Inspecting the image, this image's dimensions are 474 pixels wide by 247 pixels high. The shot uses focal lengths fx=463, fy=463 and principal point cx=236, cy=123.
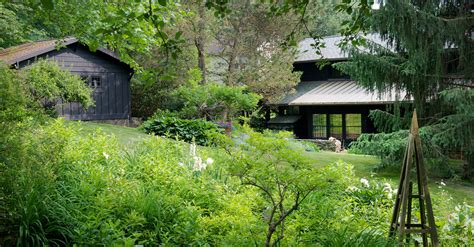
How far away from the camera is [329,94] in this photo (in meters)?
22.9

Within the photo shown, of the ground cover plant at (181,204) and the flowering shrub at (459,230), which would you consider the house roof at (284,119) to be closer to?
the ground cover plant at (181,204)

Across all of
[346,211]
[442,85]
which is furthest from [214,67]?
[346,211]

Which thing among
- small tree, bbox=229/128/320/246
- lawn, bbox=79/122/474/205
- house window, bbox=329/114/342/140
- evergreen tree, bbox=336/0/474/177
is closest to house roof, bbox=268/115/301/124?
house window, bbox=329/114/342/140

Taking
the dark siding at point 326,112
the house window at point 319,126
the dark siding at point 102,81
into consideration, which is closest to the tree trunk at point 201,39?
the dark siding at point 102,81

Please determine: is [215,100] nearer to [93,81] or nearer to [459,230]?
[93,81]

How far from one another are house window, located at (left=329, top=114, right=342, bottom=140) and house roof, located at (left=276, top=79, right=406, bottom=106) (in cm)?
126

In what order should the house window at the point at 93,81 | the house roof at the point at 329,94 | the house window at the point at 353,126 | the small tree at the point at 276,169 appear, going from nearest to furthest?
the small tree at the point at 276,169 < the house window at the point at 93,81 < the house roof at the point at 329,94 < the house window at the point at 353,126

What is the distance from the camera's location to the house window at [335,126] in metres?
23.2

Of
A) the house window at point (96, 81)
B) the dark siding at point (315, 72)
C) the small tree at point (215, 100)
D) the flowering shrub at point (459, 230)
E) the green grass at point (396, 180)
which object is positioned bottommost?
the green grass at point (396, 180)

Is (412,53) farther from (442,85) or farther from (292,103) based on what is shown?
(292,103)

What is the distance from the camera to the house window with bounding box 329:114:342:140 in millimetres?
23219

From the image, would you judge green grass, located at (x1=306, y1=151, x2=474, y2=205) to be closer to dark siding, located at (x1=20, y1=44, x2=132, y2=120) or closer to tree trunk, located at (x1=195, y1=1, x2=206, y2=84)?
tree trunk, located at (x1=195, y1=1, x2=206, y2=84)

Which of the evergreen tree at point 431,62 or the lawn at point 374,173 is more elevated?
the evergreen tree at point 431,62

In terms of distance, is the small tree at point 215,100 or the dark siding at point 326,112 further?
the dark siding at point 326,112
